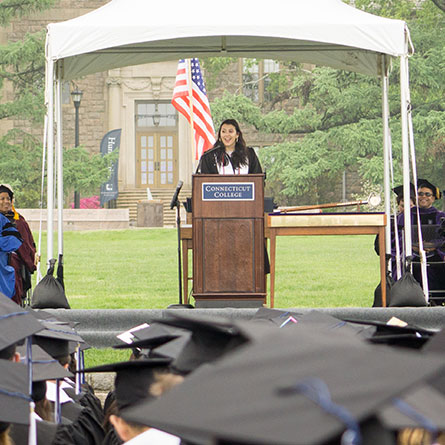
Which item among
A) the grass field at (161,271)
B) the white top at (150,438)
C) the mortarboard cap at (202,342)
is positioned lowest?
the grass field at (161,271)

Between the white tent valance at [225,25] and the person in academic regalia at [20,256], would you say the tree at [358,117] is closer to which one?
the person in academic regalia at [20,256]

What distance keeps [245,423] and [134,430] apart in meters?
1.23

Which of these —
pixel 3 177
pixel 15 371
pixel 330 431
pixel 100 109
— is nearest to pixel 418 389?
pixel 330 431

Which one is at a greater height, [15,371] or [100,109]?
[100,109]

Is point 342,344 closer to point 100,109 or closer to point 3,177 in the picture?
point 3,177

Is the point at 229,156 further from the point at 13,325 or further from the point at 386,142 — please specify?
the point at 13,325

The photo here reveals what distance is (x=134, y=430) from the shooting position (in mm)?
2752

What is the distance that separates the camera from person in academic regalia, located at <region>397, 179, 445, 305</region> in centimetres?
973

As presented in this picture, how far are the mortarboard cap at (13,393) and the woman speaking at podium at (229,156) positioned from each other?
227 inches

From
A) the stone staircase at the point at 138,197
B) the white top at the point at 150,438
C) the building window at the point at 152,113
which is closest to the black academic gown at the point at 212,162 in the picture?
the white top at the point at 150,438

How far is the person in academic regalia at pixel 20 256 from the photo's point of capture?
411 inches

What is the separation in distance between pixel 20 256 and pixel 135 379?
7.75 m

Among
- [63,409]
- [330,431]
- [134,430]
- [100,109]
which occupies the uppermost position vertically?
[100,109]

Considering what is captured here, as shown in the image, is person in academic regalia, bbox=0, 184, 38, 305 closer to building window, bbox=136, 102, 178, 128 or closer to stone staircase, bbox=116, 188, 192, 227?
stone staircase, bbox=116, 188, 192, 227
